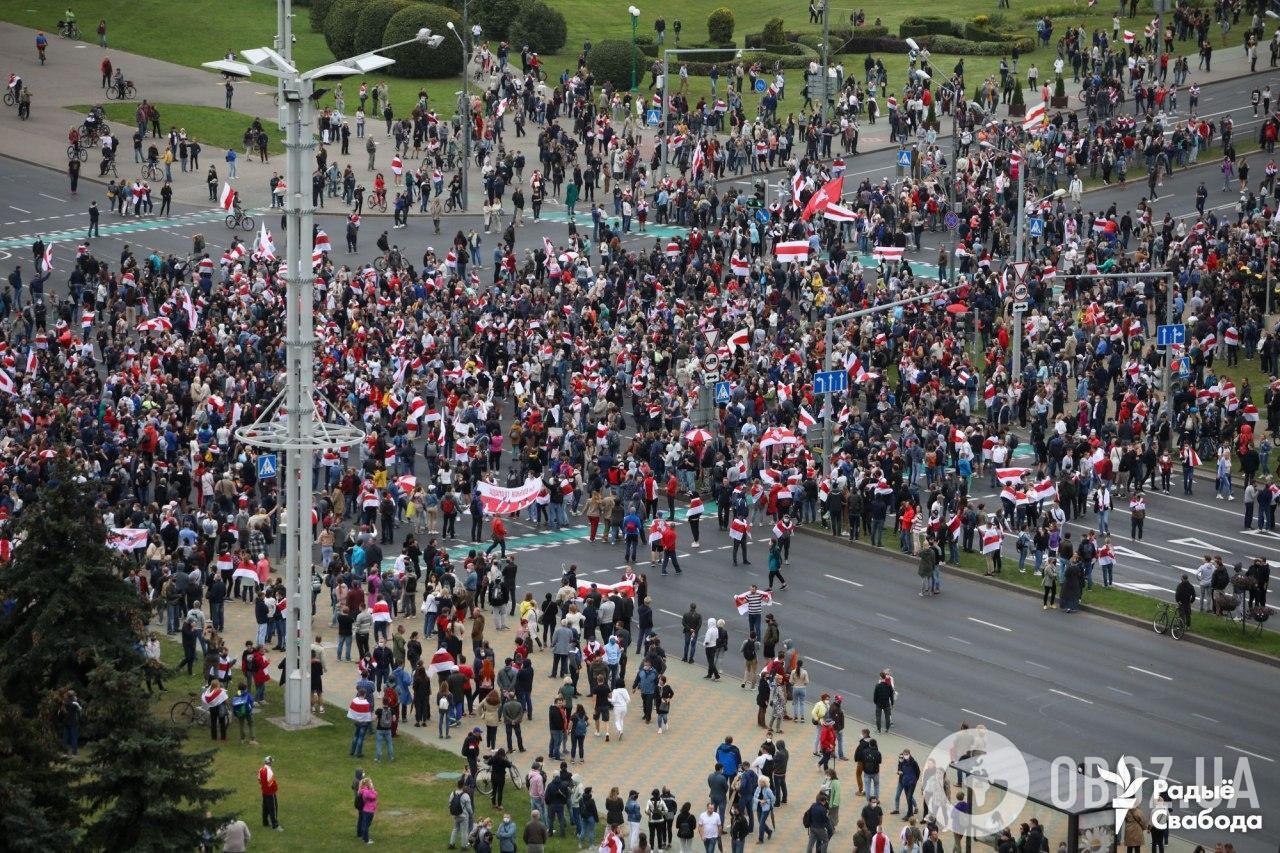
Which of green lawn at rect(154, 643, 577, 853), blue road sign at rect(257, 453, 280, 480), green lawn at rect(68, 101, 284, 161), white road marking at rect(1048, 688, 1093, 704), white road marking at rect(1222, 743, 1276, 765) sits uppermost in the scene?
green lawn at rect(68, 101, 284, 161)

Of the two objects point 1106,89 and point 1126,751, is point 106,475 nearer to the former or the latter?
point 1126,751

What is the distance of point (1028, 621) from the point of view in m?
51.4

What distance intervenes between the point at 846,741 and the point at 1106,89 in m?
53.1

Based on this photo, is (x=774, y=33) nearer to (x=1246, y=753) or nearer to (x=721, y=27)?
(x=721, y=27)

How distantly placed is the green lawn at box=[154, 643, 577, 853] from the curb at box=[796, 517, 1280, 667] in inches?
603

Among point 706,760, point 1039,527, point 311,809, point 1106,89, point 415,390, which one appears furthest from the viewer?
point 1106,89

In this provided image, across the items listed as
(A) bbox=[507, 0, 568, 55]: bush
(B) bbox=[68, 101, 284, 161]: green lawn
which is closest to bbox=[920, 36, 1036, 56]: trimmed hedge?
(A) bbox=[507, 0, 568, 55]: bush

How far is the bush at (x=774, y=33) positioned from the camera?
10631cm

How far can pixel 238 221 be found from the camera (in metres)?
81.7

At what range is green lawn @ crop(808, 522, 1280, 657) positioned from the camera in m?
49.9

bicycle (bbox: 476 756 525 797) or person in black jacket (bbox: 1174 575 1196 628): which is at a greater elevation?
person in black jacket (bbox: 1174 575 1196 628)

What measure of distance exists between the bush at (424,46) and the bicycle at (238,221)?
1766cm

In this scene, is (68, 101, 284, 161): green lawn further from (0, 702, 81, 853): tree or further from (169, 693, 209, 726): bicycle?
(0, 702, 81, 853): tree

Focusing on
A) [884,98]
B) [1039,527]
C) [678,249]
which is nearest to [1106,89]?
[884,98]
